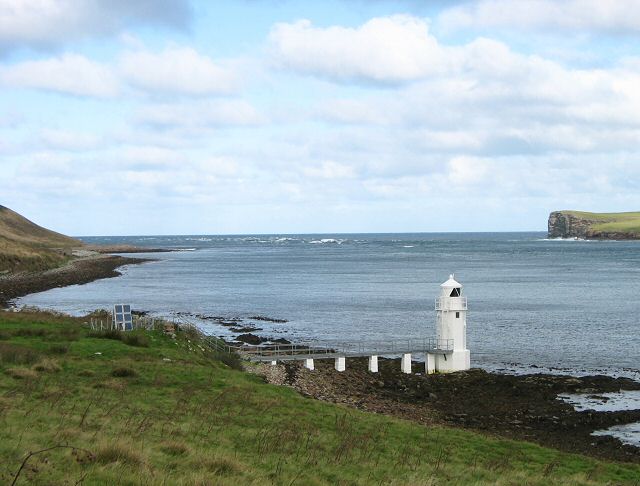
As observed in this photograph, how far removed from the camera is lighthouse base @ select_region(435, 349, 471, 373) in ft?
127

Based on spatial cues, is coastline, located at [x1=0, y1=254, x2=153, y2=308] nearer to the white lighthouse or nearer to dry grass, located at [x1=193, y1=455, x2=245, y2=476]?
the white lighthouse

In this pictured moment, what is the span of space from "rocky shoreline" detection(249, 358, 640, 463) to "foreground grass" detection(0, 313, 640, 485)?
532 cm

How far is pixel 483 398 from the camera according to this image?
106 feet

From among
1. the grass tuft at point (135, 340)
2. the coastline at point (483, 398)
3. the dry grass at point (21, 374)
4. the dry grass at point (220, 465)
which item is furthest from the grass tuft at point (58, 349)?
the dry grass at point (220, 465)

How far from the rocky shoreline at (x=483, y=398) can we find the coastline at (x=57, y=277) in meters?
39.1

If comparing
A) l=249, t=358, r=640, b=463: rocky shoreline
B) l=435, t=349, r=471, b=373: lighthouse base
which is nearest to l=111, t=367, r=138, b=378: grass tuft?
l=249, t=358, r=640, b=463: rocky shoreline

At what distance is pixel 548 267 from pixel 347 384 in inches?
4456

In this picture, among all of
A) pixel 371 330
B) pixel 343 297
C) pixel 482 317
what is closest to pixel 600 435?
pixel 371 330

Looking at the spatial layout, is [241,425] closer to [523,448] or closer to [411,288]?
[523,448]

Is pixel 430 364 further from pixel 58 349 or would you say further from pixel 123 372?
pixel 123 372

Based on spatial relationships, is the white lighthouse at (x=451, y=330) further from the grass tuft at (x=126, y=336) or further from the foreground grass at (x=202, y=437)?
the grass tuft at (x=126, y=336)

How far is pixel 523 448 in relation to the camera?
64.3 ft

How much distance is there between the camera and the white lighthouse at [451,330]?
3881 centimetres

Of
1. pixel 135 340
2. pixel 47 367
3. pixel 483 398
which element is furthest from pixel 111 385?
pixel 483 398
